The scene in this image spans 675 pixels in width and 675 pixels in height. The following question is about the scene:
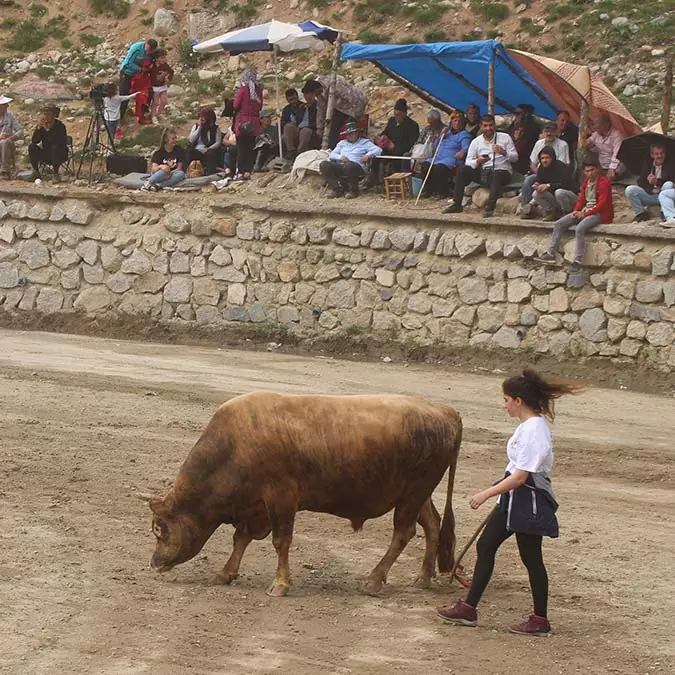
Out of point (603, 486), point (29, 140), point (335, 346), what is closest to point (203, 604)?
point (603, 486)

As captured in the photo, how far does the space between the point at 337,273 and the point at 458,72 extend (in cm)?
414

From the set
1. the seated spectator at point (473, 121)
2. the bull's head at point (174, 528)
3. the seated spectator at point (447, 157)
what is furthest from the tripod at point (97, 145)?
the bull's head at point (174, 528)

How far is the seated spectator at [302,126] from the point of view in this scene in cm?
2216

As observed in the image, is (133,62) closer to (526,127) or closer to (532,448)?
(526,127)

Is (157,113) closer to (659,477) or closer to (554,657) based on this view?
(659,477)

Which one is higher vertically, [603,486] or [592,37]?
[592,37]

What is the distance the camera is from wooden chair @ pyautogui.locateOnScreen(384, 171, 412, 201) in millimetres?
20342

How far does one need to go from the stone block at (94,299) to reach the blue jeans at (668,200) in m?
8.81

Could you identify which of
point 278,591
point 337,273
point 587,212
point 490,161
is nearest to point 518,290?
point 587,212

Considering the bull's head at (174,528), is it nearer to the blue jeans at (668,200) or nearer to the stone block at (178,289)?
the blue jeans at (668,200)

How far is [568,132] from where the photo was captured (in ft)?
65.0

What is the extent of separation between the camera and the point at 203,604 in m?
8.79

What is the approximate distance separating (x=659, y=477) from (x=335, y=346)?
306 inches

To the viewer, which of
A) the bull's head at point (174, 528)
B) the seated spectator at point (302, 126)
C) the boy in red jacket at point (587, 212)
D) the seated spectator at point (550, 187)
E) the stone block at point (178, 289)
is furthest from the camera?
the seated spectator at point (302, 126)
